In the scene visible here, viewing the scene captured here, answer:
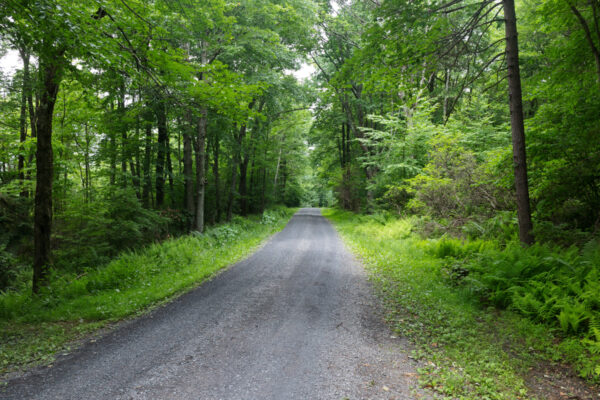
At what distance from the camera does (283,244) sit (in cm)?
1219

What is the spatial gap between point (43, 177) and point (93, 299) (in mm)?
3127

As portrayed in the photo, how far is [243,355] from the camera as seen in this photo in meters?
3.59

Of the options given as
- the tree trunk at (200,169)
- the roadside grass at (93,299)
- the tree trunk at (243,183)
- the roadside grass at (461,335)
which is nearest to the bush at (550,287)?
the roadside grass at (461,335)

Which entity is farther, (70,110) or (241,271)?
(70,110)

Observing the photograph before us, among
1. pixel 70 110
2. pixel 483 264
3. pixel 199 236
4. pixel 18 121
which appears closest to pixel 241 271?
pixel 199 236

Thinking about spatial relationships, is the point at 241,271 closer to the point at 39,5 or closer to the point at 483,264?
the point at 483,264

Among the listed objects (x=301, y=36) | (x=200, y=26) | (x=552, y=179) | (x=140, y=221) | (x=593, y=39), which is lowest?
(x=140, y=221)

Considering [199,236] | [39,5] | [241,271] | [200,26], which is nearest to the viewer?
[39,5]

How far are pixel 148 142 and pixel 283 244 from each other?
795cm

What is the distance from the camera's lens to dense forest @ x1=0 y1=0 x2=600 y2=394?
4.78 meters

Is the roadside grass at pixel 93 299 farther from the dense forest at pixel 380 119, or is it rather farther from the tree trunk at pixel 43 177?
the dense forest at pixel 380 119

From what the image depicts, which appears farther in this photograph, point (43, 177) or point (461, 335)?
point (43, 177)

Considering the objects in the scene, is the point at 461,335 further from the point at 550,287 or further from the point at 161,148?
the point at 161,148

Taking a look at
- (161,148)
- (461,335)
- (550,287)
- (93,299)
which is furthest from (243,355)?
(161,148)
